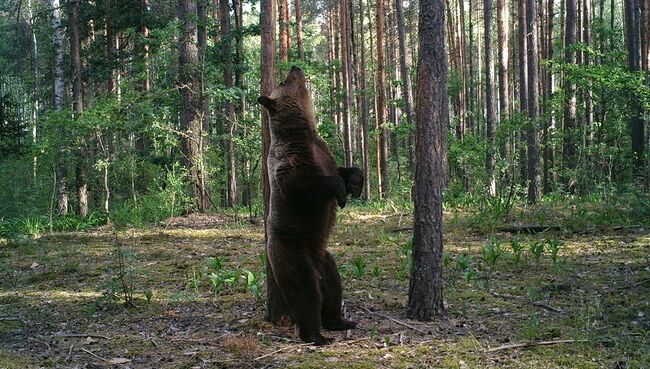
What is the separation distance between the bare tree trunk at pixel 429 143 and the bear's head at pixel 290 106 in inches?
45.2

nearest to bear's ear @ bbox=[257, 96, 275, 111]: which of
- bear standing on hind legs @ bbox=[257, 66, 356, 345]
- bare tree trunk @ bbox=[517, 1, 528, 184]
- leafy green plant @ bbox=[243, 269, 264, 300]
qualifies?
bear standing on hind legs @ bbox=[257, 66, 356, 345]

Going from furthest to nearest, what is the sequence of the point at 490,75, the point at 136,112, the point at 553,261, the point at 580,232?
the point at 490,75, the point at 136,112, the point at 580,232, the point at 553,261

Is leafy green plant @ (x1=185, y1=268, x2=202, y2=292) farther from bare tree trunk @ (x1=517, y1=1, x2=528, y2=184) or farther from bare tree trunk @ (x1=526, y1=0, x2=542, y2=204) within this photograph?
bare tree trunk @ (x1=517, y1=1, x2=528, y2=184)

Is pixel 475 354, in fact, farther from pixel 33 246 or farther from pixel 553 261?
pixel 33 246

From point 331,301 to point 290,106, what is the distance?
77.3 inches

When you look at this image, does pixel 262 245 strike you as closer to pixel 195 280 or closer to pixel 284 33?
pixel 195 280

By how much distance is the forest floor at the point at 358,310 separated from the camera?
4688 millimetres

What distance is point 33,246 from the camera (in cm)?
1178

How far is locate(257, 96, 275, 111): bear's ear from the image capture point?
213 inches

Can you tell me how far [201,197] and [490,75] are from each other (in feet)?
36.8

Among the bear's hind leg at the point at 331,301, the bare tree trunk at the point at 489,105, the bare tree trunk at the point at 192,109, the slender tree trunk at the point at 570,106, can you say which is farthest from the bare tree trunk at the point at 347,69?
the bear's hind leg at the point at 331,301

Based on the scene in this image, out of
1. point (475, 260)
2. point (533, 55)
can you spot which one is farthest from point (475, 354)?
point (533, 55)

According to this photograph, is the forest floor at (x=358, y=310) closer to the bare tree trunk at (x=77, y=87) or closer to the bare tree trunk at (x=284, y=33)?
the bare tree trunk at (x=77, y=87)

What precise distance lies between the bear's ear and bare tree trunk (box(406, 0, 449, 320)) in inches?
55.0
